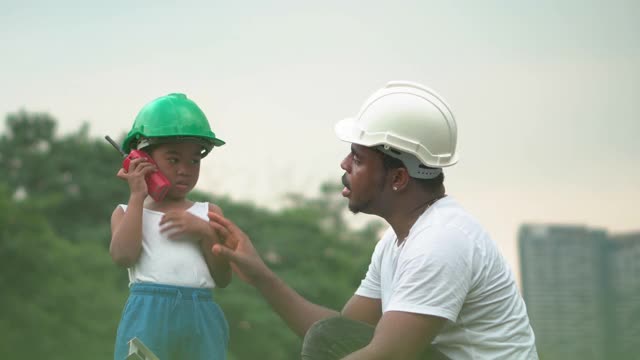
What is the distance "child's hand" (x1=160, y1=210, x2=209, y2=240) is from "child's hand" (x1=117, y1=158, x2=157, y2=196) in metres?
0.13

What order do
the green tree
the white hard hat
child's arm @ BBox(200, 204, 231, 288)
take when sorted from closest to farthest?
1. the white hard hat
2. child's arm @ BBox(200, 204, 231, 288)
3. the green tree

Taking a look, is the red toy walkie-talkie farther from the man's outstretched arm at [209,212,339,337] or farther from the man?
the man

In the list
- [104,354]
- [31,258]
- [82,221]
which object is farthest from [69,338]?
[82,221]

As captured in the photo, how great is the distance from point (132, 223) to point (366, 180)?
2.58 feet

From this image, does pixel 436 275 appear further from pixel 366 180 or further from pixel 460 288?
pixel 366 180

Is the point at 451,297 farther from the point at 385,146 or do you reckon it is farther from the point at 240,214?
the point at 240,214

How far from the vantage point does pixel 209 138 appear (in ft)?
12.9

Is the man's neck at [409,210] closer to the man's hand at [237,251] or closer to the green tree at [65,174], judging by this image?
the man's hand at [237,251]

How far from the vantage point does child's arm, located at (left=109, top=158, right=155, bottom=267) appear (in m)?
3.81

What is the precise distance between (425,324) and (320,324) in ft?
1.24

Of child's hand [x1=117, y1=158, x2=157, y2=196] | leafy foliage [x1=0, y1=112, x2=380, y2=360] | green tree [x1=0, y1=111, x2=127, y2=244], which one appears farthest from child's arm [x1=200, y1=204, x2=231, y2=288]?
green tree [x1=0, y1=111, x2=127, y2=244]

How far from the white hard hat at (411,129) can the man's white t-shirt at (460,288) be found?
0.15 m

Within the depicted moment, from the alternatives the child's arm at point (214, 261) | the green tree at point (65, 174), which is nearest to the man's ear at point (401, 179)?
the child's arm at point (214, 261)

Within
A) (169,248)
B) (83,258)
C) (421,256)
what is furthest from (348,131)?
(83,258)
